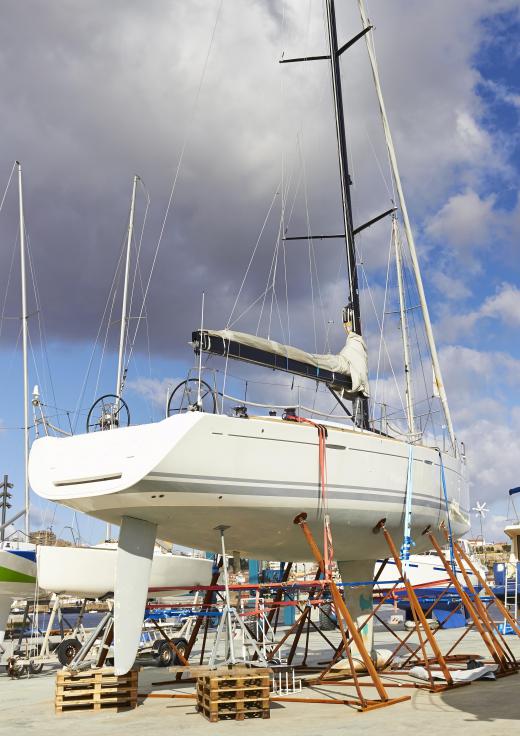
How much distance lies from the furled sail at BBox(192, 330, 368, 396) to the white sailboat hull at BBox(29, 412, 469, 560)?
1.78 meters

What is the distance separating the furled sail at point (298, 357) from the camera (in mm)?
11547

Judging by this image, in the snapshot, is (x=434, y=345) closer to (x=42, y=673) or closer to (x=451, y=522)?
(x=451, y=522)

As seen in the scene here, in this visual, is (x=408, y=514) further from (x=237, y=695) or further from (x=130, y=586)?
(x=130, y=586)

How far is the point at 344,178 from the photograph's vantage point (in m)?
16.9

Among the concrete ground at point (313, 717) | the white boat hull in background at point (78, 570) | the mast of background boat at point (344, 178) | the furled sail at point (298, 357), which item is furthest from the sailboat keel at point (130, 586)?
the white boat hull in background at point (78, 570)

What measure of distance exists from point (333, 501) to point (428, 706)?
292 cm

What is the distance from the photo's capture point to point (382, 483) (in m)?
11.2

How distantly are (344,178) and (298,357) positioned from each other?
6053mm

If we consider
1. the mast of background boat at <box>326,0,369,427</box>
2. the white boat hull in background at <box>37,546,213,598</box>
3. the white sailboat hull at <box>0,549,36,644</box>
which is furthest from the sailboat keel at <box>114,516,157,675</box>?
the white sailboat hull at <box>0,549,36,644</box>

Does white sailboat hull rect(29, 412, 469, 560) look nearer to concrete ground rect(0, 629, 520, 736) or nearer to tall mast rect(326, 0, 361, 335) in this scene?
concrete ground rect(0, 629, 520, 736)

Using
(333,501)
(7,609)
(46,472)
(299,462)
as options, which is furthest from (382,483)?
(7,609)

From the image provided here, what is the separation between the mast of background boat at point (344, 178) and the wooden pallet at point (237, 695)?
636cm

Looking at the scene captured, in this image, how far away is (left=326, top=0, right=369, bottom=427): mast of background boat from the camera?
15.6 meters

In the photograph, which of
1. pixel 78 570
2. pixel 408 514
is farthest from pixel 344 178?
pixel 78 570
